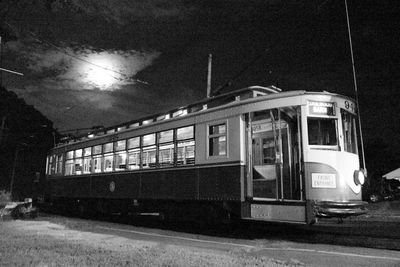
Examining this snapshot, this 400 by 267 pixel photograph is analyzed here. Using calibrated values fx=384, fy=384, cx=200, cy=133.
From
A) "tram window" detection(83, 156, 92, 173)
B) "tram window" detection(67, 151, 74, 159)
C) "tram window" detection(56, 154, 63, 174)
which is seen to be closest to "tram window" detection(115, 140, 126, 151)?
"tram window" detection(83, 156, 92, 173)

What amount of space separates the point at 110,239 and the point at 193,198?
107 inches

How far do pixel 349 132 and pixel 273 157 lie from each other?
6.61 ft

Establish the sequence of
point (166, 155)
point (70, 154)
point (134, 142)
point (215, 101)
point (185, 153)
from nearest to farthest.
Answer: point (215, 101) → point (185, 153) → point (166, 155) → point (134, 142) → point (70, 154)

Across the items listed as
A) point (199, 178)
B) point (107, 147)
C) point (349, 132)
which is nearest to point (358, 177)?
point (349, 132)

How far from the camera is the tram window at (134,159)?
13289 mm

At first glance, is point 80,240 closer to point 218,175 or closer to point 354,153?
point 218,175

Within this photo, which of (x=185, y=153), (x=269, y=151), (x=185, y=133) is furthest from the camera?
(x=185, y=133)

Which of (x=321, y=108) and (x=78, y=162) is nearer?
(x=321, y=108)

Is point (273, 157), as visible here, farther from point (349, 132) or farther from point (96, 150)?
point (96, 150)

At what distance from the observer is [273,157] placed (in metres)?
9.96

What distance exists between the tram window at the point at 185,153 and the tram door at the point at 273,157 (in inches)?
74.4

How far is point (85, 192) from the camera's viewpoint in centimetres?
1666

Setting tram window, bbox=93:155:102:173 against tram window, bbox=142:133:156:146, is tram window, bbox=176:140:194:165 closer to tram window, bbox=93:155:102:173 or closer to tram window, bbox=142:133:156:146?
tram window, bbox=142:133:156:146

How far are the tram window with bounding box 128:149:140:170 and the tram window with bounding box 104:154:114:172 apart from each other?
55.4 inches
